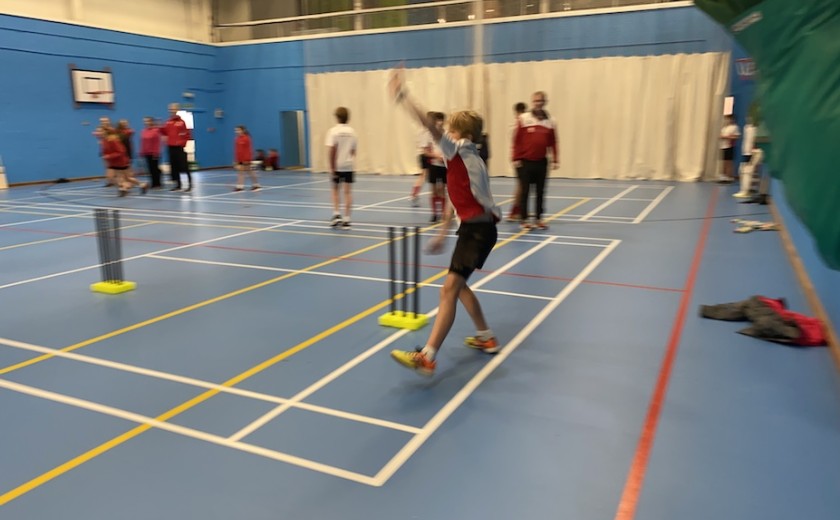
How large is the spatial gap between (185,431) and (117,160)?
44.8ft

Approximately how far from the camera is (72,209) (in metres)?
13.7

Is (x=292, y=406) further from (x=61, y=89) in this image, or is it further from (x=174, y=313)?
(x=61, y=89)

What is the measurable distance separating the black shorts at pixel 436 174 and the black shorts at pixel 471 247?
6.11 m

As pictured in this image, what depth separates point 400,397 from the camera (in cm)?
423

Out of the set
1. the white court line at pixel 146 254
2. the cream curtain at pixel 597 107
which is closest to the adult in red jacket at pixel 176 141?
the white court line at pixel 146 254

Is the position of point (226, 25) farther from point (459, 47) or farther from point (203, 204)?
point (203, 204)

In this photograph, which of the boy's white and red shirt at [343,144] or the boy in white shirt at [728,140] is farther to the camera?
the boy in white shirt at [728,140]

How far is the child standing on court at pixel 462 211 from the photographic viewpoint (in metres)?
4.30

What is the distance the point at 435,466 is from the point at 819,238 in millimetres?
2117

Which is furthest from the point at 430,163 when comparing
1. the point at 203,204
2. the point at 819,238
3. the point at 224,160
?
the point at 224,160

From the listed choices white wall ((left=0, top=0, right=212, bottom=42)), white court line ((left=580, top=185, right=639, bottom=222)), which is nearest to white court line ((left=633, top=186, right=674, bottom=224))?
white court line ((left=580, top=185, right=639, bottom=222))

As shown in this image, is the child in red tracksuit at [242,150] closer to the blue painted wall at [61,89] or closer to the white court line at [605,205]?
the blue painted wall at [61,89]

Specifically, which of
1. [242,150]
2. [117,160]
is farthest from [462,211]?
[117,160]

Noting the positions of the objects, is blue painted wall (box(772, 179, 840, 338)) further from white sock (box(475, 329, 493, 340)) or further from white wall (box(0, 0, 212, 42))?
white wall (box(0, 0, 212, 42))
